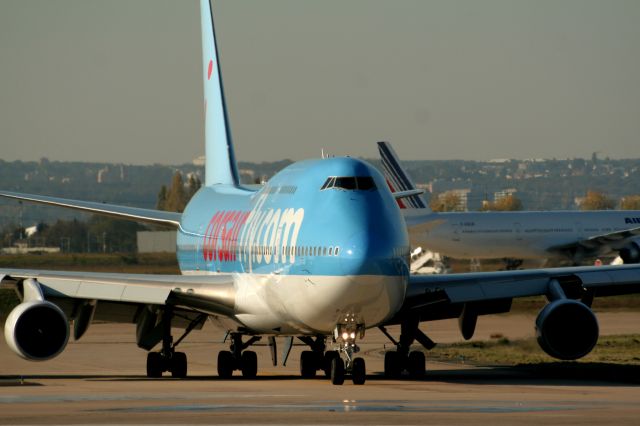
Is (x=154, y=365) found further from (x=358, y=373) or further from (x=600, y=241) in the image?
(x=600, y=241)

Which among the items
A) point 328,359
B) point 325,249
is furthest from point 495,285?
point 325,249

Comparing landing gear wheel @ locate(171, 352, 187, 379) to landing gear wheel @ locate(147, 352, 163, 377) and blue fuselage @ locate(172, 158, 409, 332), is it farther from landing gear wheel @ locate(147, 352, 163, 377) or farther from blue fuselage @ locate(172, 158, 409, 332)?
blue fuselage @ locate(172, 158, 409, 332)

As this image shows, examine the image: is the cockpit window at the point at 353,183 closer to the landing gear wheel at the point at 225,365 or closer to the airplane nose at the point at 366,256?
the airplane nose at the point at 366,256

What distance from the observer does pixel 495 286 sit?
2734cm

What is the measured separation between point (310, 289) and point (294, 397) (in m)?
2.91

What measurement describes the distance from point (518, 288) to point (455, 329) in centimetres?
1981

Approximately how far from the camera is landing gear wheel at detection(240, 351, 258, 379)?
28812 mm

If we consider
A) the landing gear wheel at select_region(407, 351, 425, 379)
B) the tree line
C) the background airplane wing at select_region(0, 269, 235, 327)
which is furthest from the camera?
the tree line

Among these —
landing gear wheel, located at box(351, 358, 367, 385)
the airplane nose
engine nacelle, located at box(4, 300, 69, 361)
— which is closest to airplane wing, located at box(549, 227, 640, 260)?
landing gear wheel, located at box(351, 358, 367, 385)

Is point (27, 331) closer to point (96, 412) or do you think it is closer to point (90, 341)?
point (96, 412)

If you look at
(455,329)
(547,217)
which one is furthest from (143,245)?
(455,329)

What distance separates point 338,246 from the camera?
76.1 feet

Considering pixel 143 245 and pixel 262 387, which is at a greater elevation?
pixel 143 245

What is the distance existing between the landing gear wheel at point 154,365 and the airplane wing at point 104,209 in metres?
6.17
